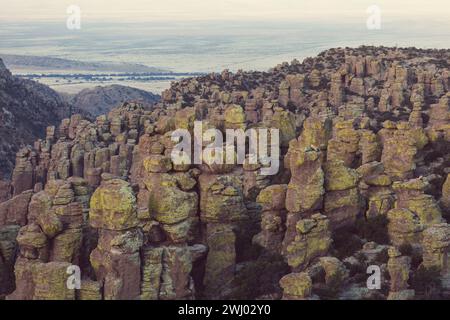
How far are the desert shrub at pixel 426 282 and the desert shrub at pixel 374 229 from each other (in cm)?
327

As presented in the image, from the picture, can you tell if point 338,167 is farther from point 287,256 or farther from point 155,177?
point 155,177

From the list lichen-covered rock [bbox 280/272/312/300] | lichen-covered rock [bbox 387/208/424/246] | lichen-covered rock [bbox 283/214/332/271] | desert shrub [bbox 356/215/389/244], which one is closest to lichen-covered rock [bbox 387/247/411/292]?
lichen-covered rock [bbox 280/272/312/300]

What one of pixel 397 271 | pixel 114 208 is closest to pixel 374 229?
pixel 397 271

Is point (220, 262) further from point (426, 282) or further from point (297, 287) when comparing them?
point (426, 282)

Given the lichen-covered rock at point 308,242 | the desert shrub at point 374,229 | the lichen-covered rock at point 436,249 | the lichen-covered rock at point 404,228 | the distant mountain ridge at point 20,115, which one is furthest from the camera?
the distant mountain ridge at point 20,115

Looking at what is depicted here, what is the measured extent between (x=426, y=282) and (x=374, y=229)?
489cm

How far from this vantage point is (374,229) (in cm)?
3109

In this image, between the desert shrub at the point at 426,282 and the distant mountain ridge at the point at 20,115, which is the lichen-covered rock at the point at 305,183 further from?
the distant mountain ridge at the point at 20,115

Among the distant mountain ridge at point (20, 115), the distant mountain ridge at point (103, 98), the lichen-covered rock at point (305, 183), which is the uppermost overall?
the lichen-covered rock at point (305, 183)

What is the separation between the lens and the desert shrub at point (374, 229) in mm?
30562

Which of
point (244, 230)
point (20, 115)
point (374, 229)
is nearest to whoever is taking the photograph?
point (374, 229)

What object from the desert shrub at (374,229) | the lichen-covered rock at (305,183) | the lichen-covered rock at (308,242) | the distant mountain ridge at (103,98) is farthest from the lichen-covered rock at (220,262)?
the distant mountain ridge at (103,98)
